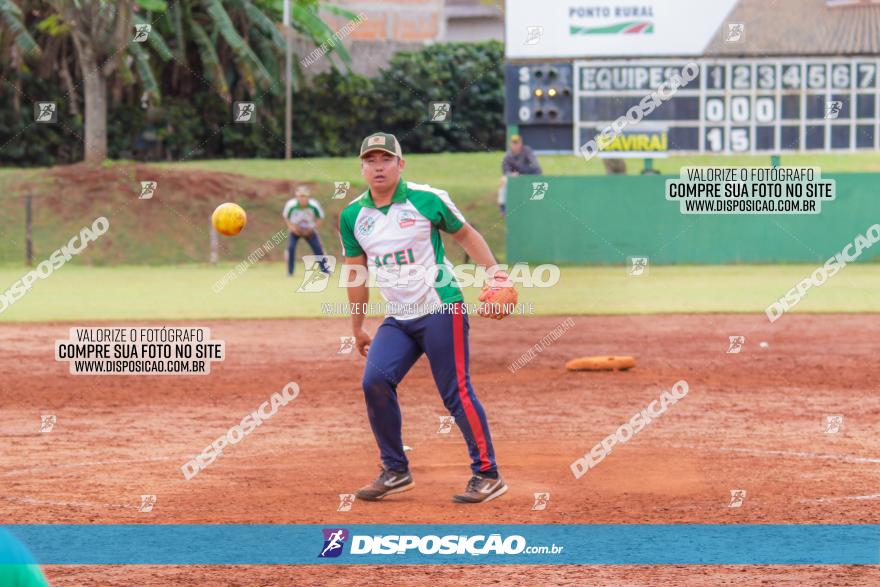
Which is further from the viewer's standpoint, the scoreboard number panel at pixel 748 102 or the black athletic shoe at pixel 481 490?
the scoreboard number panel at pixel 748 102

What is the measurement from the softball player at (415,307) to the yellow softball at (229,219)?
9174mm

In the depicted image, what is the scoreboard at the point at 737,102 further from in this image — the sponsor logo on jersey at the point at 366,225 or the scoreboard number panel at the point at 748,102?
the sponsor logo on jersey at the point at 366,225

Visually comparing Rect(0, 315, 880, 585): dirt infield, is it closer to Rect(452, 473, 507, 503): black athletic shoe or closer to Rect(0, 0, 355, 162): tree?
Rect(452, 473, 507, 503): black athletic shoe

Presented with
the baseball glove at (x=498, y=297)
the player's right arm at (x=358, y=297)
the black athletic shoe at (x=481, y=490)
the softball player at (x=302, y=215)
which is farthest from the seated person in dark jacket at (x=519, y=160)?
the black athletic shoe at (x=481, y=490)

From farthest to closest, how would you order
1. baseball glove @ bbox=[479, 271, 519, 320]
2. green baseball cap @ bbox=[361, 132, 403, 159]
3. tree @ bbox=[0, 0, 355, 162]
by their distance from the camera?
1. tree @ bbox=[0, 0, 355, 162]
2. baseball glove @ bbox=[479, 271, 519, 320]
3. green baseball cap @ bbox=[361, 132, 403, 159]

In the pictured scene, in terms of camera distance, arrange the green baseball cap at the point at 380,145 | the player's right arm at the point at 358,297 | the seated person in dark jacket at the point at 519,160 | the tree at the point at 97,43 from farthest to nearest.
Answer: the tree at the point at 97,43 → the seated person in dark jacket at the point at 519,160 → the player's right arm at the point at 358,297 → the green baseball cap at the point at 380,145

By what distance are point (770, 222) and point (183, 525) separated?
24022 millimetres

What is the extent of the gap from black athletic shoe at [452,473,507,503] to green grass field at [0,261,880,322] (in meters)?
11.7

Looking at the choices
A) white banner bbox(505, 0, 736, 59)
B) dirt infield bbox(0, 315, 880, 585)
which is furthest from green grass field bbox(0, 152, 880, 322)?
white banner bbox(505, 0, 736, 59)

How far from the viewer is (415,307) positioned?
772 cm

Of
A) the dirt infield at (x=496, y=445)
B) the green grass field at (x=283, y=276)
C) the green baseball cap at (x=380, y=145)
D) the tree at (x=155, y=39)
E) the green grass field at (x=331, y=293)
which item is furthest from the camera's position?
the tree at (x=155, y=39)

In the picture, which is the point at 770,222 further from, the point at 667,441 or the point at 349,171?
the point at 667,441

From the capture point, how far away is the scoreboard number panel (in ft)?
84.5

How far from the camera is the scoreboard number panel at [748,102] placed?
2577cm
